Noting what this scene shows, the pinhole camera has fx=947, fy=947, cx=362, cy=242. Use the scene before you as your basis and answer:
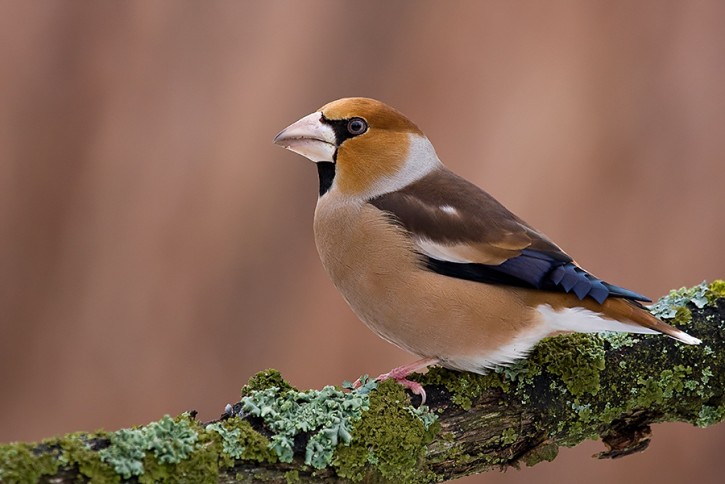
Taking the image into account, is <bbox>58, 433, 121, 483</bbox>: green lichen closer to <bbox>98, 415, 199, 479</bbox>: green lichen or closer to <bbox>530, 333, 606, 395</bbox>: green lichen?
<bbox>98, 415, 199, 479</bbox>: green lichen

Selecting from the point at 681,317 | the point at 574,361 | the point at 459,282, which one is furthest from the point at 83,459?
the point at 681,317

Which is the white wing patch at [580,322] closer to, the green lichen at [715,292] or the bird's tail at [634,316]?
the bird's tail at [634,316]

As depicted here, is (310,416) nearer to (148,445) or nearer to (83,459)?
(148,445)

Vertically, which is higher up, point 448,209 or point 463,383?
point 448,209

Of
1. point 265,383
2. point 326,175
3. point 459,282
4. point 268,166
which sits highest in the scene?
point 268,166

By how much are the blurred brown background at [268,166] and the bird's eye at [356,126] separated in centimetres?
134

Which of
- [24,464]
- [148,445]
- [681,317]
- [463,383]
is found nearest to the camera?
[24,464]

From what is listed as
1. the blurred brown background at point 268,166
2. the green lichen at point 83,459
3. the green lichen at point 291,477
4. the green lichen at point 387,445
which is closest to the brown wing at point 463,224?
the green lichen at point 387,445

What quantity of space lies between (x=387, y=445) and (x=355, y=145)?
2.44 feet

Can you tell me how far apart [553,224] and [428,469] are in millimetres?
1856

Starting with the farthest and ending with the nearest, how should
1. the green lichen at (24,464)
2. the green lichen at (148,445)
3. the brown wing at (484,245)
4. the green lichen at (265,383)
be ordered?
the brown wing at (484,245) < the green lichen at (265,383) < the green lichen at (148,445) < the green lichen at (24,464)

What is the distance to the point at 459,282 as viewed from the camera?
1.99m

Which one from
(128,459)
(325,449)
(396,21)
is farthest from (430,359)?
(396,21)

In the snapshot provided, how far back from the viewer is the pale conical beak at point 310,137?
2.19m
